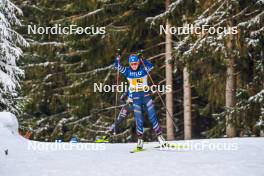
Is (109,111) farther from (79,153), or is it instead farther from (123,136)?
(79,153)

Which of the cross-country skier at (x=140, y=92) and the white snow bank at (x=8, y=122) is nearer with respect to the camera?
the cross-country skier at (x=140, y=92)

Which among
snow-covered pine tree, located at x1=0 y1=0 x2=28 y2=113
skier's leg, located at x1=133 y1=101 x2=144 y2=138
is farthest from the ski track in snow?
snow-covered pine tree, located at x1=0 y1=0 x2=28 y2=113

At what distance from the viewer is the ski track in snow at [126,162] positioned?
7.82 metres

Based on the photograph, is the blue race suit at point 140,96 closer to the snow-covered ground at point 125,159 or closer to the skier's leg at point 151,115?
the skier's leg at point 151,115

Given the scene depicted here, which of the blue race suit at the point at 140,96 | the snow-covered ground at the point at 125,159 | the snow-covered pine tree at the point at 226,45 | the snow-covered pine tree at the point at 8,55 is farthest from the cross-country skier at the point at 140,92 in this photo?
the snow-covered pine tree at the point at 8,55

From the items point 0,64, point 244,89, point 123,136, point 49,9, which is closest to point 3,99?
point 0,64

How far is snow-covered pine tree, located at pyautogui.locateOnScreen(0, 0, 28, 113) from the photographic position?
1762 centimetres

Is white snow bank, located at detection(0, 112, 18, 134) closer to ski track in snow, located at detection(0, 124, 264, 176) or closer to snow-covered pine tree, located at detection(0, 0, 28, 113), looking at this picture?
ski track in snow, located at detection(0, 124, 264, 176)

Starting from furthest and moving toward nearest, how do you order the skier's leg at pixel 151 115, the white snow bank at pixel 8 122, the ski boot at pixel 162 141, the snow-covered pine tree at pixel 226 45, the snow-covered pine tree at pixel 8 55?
1. the snow-covered pine tree at pixel 8 55
2. the snow-covered pine tree at pixel 226 45
3. the white snow bank at pixel 8 122
4. the skier's leg at pixel 151 115
5. the ski boot at pixel 162 141

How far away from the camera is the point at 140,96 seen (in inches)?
436

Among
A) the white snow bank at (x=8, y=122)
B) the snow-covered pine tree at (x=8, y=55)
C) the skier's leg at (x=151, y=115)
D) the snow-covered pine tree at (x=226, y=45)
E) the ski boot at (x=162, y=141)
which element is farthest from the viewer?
the snow-covered pine tree at (x=8, y=55)

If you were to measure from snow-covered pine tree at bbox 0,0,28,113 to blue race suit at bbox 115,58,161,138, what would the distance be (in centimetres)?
772

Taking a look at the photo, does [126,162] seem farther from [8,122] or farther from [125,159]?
[8,122]

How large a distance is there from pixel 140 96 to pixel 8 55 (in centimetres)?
846
